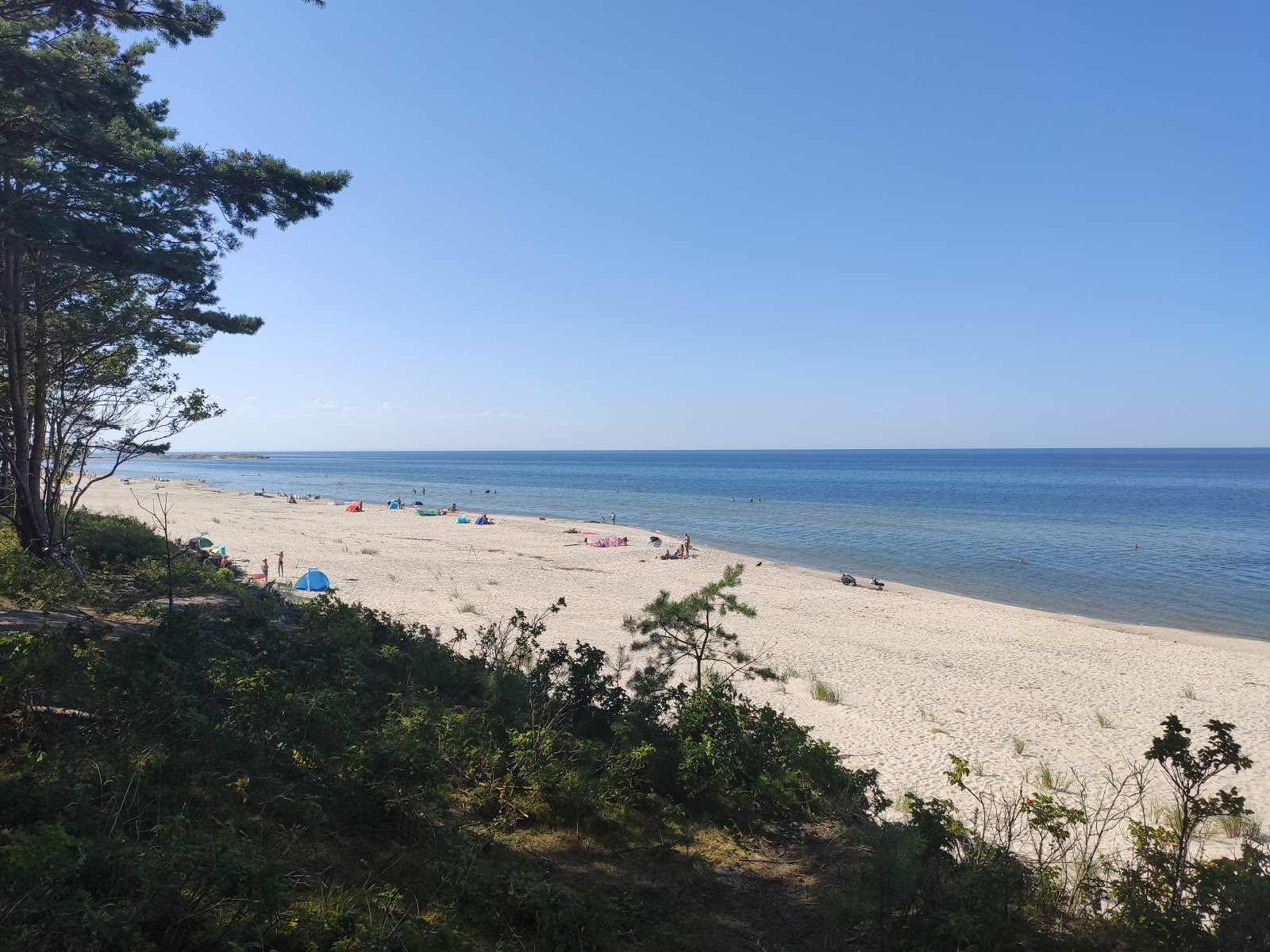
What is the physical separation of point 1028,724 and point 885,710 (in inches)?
103

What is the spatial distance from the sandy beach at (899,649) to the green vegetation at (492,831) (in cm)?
458

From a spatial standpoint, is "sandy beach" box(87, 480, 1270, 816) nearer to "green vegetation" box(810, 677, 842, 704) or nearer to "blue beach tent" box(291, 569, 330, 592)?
"green vegetation" box(810, 677, 842, 704)

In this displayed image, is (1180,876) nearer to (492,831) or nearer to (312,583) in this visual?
(492,831)

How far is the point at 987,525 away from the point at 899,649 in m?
36.3

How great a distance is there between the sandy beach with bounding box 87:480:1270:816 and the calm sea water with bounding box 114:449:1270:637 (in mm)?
4225

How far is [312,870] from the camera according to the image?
13.7 ft

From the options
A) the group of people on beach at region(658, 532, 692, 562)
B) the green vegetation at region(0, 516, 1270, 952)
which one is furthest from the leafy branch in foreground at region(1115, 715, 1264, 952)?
the group of people on beach at region(658, 532, 692, 562)

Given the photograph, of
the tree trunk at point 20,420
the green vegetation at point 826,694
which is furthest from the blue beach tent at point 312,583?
the green vegetation at point 826,694

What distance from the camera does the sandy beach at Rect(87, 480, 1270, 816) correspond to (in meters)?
11.8

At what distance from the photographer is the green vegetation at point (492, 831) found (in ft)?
10.9

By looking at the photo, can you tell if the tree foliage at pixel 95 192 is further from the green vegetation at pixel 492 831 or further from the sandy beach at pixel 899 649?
the sandy beach at pixel 899 649

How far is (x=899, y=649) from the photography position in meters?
18.1

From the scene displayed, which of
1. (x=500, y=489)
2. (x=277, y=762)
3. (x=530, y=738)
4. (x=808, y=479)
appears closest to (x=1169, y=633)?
(x=530, y=738)

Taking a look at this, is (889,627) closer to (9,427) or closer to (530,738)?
(530,738)
